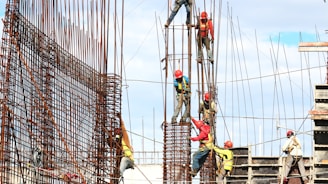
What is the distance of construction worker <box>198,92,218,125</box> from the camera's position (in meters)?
31.6

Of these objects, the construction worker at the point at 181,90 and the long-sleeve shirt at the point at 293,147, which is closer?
the long-sleeve shirt at the point at 293,147

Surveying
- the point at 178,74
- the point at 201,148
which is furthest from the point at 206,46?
the point at 201,148

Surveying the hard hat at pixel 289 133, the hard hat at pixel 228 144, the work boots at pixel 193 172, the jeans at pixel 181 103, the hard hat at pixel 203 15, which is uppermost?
the hard hat at pixel 203 15

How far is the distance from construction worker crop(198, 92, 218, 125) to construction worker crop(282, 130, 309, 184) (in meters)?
2.33

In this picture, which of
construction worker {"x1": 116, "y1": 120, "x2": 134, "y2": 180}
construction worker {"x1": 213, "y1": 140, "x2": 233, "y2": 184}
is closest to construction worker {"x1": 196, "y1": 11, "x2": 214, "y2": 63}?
construction worker {"x1": 213, "y1": 140, "x2": 233, "y2": 184}

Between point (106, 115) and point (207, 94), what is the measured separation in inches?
144

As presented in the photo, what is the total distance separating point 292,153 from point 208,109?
2.87 metres

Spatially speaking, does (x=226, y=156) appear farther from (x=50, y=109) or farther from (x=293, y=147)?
(x=50, y=109)

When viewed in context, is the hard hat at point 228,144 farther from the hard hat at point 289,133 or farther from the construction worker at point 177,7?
the construction worker at point 177,7

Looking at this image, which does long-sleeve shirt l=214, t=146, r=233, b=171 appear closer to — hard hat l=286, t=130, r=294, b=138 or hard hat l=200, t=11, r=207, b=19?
hard hat l=286, t=130, r=294, b=138

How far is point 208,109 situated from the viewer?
32156mm

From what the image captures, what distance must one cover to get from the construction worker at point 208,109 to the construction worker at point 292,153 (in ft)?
7.66

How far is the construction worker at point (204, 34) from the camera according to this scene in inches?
1265

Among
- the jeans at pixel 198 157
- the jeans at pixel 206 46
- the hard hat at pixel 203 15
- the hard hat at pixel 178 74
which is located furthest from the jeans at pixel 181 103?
the hard hat at pixel 203 15
